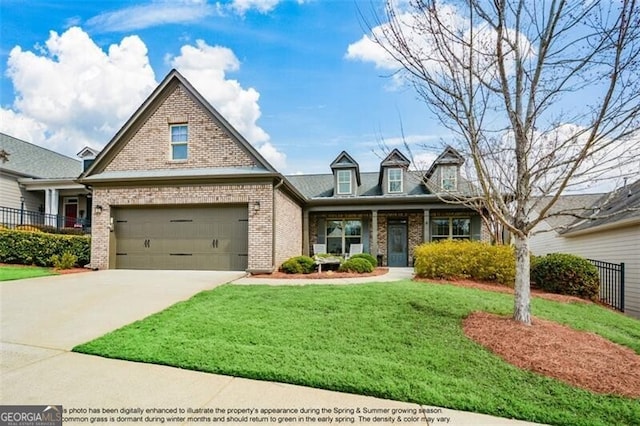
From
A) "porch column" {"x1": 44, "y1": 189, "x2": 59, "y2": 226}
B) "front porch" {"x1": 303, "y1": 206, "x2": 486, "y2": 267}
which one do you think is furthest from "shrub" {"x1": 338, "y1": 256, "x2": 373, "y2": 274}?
"porch column" {"x1": 44, "y1": 189, "x2": 59, "y2": 226}

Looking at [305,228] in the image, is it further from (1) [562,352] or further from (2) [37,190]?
(2) [37,190]

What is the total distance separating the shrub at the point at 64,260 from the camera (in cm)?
1195

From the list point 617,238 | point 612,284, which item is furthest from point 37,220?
point 617,238

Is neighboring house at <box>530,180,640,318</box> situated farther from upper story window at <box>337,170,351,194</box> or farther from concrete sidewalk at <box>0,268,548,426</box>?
upper story window at <box>337,170,351,194</box>

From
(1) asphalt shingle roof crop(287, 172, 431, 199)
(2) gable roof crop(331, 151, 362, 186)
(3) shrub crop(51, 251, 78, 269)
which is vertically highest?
(2) gable roof crop(331, 151, 362, 186)

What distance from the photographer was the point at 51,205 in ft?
61.7

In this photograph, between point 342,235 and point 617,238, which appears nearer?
point 617,238

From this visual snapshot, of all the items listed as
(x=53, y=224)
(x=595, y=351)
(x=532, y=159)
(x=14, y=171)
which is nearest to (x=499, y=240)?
(x=532, y=159)

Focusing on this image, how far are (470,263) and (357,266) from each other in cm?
356

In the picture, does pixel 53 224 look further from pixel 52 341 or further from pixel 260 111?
pixel 52 341

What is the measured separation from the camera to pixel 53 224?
18.8 m

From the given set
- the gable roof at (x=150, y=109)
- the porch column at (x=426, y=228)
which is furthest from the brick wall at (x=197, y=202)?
the porch column at (x=426, y=228)

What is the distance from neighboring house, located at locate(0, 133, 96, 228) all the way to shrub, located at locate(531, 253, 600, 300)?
19943 mm

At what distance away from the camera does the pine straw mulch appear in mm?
3874
